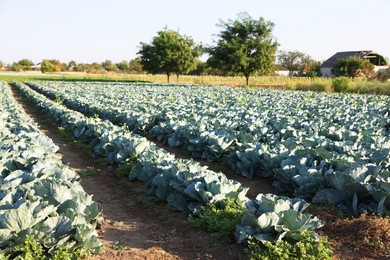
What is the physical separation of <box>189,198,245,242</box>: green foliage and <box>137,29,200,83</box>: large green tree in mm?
40611

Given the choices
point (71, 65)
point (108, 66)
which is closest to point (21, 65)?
point (71, 65)

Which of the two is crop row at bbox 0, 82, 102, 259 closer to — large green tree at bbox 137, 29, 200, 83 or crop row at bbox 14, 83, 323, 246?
crop row at bbox 14, 83, 323, 246

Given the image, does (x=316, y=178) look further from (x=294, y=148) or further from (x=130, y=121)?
(x=130, y=121)

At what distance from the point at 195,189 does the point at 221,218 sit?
55 centimetres

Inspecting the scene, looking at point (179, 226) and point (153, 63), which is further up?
point (153, 63)

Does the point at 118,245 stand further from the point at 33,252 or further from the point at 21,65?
the point at 21,65

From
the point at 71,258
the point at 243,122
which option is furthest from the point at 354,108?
the point at 71,258

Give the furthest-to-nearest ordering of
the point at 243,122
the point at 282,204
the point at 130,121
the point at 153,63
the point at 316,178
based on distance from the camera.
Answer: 1. the point at 153,63
2. the point at 130,121
3. the point at 243,122
4. the point at 316,178
5. the point at 282,204

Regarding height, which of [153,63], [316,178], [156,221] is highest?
[153,63]

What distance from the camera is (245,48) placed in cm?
3650

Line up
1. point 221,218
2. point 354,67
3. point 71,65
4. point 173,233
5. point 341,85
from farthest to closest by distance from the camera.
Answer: point 71,65 → point 354,67 → point 341,85 → point 173,233 → point 221,218

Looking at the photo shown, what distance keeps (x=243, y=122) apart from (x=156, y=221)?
5.92 metres

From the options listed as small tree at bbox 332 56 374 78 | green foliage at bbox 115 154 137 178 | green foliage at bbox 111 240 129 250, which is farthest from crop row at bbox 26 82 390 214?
small tree at bbox 332 56 374 78

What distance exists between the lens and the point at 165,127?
35.2 feet
